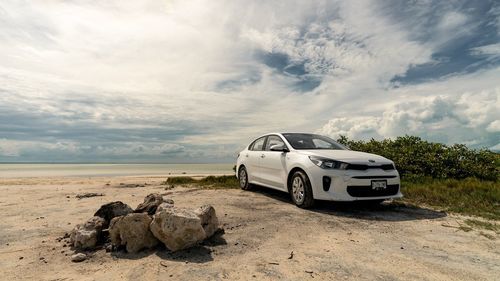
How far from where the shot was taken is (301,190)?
658 cm

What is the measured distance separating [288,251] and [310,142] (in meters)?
4.02

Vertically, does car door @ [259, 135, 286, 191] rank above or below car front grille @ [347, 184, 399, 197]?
above

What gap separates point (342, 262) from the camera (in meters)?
3.60

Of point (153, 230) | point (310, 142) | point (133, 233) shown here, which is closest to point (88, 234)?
point (133, 233)

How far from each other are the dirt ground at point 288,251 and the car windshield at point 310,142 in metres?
1.60

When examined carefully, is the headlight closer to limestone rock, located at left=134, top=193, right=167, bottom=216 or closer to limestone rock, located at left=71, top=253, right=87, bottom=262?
limestone rock, located at left=134, top=193, right=167, bottom=216

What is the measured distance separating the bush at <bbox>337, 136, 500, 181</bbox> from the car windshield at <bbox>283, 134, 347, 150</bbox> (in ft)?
11.7

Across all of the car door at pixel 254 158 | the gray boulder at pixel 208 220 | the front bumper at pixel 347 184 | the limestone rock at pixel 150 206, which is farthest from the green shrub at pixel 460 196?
the limestone rock at pixel 150 206

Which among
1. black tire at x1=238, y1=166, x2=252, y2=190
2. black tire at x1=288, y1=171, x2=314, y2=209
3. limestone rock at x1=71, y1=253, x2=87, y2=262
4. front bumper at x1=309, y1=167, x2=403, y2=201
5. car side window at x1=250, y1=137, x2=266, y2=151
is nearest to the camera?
limestone rock at x1=71, y1=253, x2=87, y2=262

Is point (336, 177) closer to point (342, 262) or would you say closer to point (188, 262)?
point (342, 262)

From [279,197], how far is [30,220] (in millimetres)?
5158

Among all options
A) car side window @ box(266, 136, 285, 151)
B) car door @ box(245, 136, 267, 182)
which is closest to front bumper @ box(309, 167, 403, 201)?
car side window @ box(266, 136, 285, 151)

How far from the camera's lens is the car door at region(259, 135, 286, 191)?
24.0 feet

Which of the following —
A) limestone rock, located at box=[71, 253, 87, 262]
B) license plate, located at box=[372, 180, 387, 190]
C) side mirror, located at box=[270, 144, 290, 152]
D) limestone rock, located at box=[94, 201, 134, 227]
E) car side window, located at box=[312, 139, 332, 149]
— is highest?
car side window, located at box=[312, 139, 332, 149]
